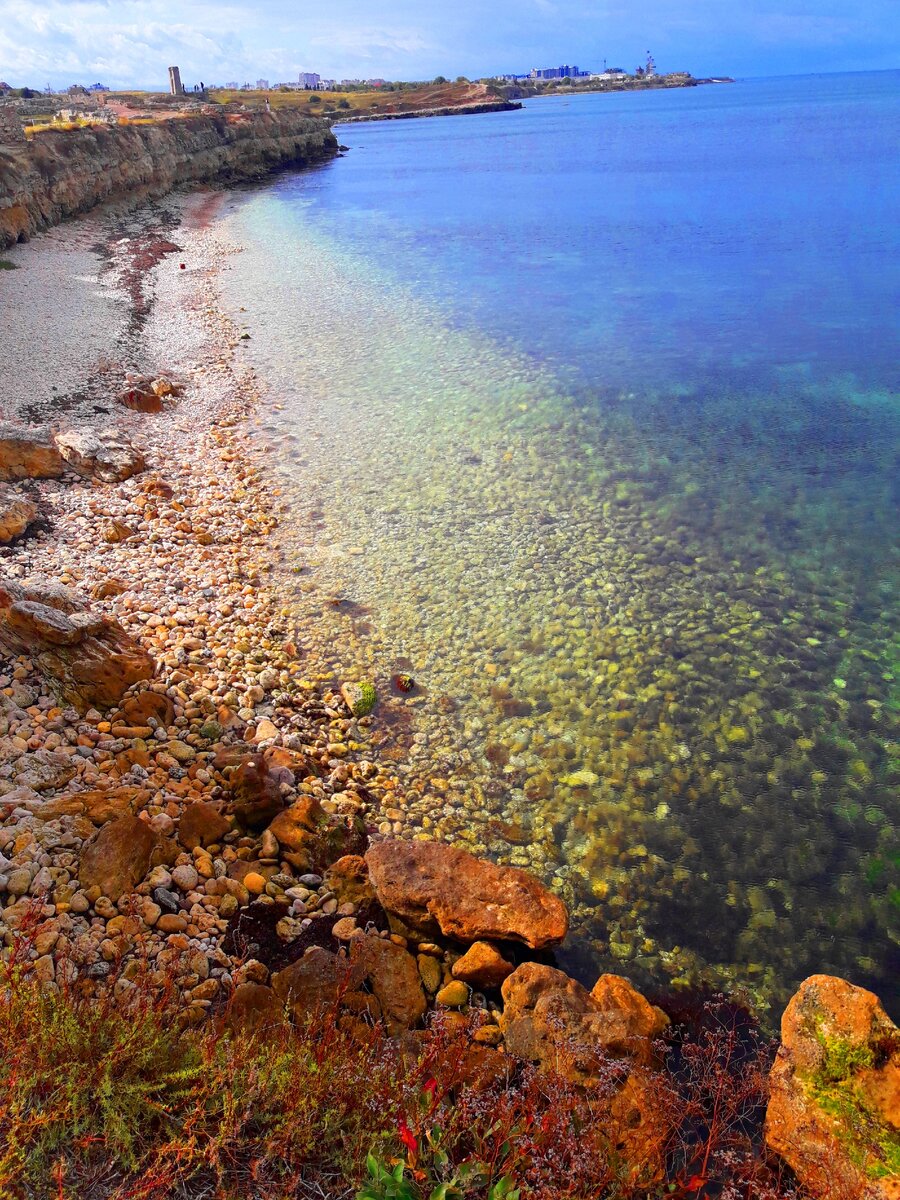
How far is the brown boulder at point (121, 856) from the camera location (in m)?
6.01

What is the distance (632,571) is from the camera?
1138cm

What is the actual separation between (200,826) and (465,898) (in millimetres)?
2431

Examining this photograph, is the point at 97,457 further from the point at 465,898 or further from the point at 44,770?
the point at 465,898

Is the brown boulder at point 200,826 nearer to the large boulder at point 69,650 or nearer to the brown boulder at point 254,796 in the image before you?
the brown boulder at point 254,796

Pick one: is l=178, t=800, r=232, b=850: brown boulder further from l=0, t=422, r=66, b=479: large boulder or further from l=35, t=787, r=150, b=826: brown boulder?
l=0, t=422, r=66, b=479: large boulder

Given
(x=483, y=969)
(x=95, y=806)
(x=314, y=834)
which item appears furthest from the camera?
(x=314, y=834)

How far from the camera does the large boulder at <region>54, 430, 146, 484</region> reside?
13.9 meters

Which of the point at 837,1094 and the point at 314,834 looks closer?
the point at 837,1094

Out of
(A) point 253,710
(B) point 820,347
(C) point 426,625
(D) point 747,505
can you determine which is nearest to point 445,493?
(C) point 426,625

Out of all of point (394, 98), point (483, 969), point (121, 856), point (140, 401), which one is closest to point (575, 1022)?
point (483, 969)

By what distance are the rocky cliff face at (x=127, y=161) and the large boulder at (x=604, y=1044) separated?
34.9 meters

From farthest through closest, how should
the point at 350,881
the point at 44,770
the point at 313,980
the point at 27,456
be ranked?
the point at 27,456, the point at 44,770, the point at 350,881, the point at 313,980

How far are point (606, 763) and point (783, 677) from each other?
268 centimetres

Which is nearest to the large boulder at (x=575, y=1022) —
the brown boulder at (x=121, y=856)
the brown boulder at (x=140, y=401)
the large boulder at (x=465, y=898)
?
the large boulder at (x=465, y=898)
